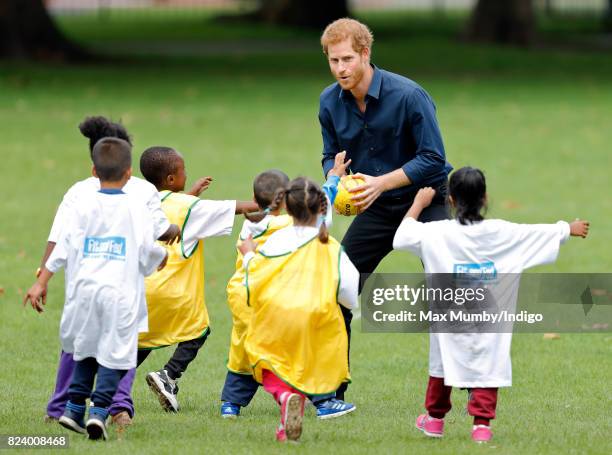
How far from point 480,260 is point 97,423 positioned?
1994 millimetres

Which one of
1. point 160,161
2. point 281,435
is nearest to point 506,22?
point 160,161

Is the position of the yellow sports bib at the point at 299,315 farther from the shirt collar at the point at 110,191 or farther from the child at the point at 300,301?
the shirt collar at the point at 110,191

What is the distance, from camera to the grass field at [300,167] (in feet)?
22.9

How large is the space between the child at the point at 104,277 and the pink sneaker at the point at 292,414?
79 centimetres

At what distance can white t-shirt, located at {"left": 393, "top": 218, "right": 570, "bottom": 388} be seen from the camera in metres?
6.34

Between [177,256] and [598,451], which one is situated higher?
[177,256]

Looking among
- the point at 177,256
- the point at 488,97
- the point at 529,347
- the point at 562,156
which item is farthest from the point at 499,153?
the point at 177,256

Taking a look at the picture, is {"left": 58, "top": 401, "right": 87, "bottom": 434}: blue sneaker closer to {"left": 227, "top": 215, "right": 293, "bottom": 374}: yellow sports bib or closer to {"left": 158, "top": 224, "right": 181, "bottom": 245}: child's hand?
{"left": 158, "top": 224, "right": 181, "bottom": 245}: child's hand

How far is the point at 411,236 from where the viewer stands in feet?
21.3

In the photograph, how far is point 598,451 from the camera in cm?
633

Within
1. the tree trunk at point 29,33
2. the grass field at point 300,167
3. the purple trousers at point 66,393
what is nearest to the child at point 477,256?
the grass field at point 300,167

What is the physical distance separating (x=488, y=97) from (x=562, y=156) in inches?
259

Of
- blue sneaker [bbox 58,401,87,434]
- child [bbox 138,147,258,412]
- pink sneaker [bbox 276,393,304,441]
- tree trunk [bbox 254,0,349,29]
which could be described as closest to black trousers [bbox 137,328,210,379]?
child [bbox 138,147,258,412]

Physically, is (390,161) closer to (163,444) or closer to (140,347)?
(140,347)
